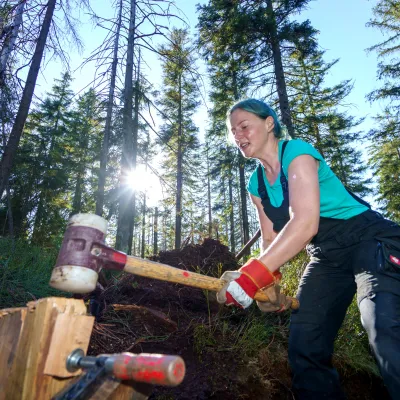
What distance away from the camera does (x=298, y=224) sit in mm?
1896

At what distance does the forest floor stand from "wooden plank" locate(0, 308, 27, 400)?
170 cm

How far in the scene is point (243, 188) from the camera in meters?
19.8

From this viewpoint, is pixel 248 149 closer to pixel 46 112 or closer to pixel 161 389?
pixel 161 389

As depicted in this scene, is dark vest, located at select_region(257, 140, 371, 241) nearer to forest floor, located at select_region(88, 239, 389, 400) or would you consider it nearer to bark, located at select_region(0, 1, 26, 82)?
forest floor, located at select_region(88, 239, 389, 400)

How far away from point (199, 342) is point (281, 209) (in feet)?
5.42

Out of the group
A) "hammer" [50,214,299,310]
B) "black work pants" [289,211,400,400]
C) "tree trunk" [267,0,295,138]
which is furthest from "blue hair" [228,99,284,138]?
"tree trunk" [267,0,295,138]

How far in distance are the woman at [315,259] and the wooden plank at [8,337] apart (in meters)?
1.13

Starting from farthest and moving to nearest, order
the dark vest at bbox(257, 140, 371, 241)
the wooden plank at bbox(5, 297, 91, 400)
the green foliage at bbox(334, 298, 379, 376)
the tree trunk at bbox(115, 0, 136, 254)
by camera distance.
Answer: the tree trunk at bbox(115, 0, 136, 254) → the green foliage at bbox(334, 298, 379, 376) → the dark vest at bbox(257, 140, 371, 241) → the wooden plank at bbox(5, 297, 91, 400)

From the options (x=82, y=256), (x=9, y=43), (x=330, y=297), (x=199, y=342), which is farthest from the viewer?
(x=9, y=43)

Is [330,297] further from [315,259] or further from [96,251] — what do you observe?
[96,251]

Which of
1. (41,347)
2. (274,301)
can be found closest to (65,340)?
(41,347)

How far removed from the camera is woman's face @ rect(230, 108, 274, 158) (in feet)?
8.10

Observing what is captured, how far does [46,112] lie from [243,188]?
15.7 meters

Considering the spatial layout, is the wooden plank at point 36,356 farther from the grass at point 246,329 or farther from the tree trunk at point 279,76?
the tree trunk at point 279,76
